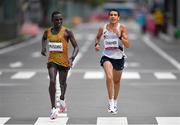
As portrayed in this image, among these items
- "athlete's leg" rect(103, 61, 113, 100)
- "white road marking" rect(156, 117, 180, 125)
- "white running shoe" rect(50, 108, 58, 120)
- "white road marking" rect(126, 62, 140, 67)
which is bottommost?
"white road marking" rect(126, 62, 140, 67)

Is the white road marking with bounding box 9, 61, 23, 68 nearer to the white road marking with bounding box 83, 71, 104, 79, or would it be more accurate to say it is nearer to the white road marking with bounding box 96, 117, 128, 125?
the white road marking with bounding box 83, 71, 104, 79

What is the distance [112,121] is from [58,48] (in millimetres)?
1544

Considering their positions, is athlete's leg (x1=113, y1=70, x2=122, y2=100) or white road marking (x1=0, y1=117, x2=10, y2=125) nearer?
white road marking (x1=0, y1=117, x2=10, y2=125)

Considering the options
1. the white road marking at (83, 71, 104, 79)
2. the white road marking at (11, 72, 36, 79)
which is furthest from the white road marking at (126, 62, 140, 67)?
the white road marking at (11, 72, 36, 79)

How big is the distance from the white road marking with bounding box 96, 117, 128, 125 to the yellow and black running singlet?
44.7 inches

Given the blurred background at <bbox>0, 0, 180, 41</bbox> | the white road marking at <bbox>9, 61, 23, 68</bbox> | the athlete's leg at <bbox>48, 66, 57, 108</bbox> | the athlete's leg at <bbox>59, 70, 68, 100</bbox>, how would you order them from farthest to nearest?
the blurred background at <bbox>0, 0, 180, 41</bbox> → the white road marking at <bbox>9, 61, 23, 68</bbox> → the athlete's leg at <bbox>59, 70, 68, 100</bbox> → the athlete's leg at <bbox>48, 66, 57, 108</bbox>

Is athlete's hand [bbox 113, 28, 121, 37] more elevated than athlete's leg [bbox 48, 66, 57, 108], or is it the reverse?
athlete's hand [bbox 113, 28, 121, 37]

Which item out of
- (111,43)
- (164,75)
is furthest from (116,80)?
(164,75)

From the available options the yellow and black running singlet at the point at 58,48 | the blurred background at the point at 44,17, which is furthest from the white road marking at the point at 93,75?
the blurred background at the point at 44,17

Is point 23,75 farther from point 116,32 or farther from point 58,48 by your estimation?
point 58,48

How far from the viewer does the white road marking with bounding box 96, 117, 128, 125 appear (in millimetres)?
12133

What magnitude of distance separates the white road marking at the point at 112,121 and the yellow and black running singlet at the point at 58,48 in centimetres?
114

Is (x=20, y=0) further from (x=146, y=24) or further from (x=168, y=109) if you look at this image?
(x=168, y=109)

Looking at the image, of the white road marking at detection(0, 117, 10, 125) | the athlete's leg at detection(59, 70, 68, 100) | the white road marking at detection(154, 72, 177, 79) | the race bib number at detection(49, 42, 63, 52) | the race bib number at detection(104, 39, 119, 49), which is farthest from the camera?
the white road marking at detection(154, 72, 177, 79)
